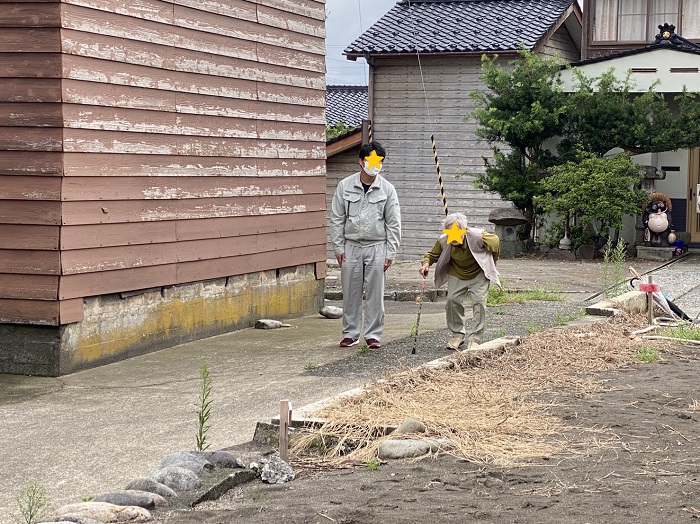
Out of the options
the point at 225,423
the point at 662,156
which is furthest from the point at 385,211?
the point at 662,156

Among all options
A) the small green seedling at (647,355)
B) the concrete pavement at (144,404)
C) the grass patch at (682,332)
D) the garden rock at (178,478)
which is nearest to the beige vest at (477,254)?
the concrete pavement at (144,404)

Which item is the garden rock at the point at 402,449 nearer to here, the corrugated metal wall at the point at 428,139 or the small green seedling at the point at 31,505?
the small green seedling at the point at 31,505

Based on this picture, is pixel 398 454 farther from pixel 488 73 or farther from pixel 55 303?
pixel 488 73

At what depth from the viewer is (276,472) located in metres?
5.53

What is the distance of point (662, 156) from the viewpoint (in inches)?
942

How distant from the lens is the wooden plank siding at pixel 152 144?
28.8ft

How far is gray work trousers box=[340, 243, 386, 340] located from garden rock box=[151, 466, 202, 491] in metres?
4.90

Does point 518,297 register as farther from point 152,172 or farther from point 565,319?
point 152,172

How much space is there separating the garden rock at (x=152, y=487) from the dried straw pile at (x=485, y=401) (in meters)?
0.99

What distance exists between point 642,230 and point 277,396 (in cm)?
1622

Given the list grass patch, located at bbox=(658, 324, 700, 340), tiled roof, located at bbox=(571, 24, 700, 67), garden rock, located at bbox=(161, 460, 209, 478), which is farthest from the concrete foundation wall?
tiled roof, located at bbox=(571, 24, 700, 67)

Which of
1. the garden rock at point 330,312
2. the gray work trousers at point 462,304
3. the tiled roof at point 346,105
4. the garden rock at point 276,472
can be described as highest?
the tiled roof at point 346,105

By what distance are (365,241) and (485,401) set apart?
3564 mm

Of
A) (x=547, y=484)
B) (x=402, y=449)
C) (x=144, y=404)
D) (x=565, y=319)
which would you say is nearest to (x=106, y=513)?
(x=402, y=449)
